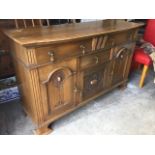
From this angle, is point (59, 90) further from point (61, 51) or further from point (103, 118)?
point (103, 118)

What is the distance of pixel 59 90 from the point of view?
1.38 m

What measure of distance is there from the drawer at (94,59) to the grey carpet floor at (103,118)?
574 mm

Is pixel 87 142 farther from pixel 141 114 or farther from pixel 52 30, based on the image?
pixel 141 114

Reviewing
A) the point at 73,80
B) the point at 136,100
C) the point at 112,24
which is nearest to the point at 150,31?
the point at 112,24

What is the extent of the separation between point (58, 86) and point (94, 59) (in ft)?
1.38

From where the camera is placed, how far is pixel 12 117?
1.67 meters

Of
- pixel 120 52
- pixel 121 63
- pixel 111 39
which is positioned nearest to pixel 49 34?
pixel 111 39

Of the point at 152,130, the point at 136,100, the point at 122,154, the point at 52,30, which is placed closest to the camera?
the point at 122,154

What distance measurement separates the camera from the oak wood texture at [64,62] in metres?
1.14

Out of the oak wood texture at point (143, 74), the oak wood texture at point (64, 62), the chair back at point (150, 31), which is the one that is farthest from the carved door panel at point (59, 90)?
the chair back at point (150, 31)

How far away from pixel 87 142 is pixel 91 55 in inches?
35.7

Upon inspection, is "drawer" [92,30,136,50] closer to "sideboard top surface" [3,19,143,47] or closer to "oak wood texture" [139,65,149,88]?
"sideboard top surface" [3,19,143,47]

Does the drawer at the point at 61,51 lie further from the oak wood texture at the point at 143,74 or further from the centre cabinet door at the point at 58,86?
the oak wood texture at the point at 143,74
